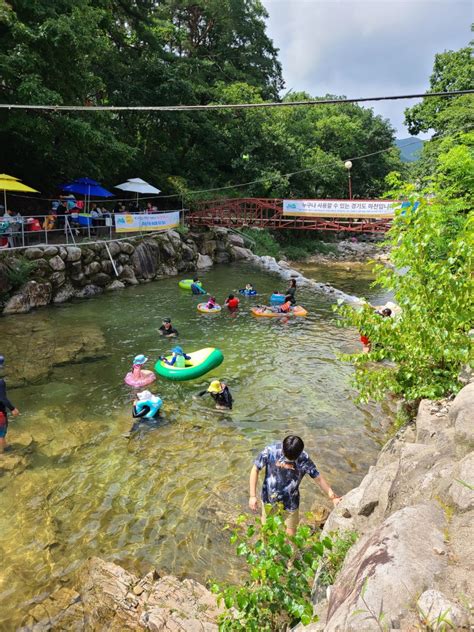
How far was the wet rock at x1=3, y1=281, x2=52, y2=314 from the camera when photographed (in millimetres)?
17484

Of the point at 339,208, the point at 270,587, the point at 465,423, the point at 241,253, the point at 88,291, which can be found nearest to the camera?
the point at 270,587

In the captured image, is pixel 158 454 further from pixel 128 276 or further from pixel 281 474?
pixel 128 276

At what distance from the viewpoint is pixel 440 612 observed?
2.71m

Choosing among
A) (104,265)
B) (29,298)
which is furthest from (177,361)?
(104,265)

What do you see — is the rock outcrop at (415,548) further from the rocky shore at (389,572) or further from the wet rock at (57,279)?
the wet rock at (57,279)

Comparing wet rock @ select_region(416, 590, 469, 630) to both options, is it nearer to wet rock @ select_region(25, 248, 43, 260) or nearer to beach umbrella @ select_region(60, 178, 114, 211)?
wet rock @ select_region(25, 248, 43, 260)

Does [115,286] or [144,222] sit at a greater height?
[144,222]

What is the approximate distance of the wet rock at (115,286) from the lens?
874 inches

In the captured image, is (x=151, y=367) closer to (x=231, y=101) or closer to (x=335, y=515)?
(x=335, y=515)

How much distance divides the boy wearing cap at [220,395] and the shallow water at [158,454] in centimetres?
24

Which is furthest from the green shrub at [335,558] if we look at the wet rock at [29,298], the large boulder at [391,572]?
the wet rock at [29,298]

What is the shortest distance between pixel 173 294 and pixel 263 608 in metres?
19.1

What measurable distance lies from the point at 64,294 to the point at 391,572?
63.6 feet

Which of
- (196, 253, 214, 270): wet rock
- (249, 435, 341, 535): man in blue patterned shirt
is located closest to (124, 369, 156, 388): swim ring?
(249, 435, 341, 535): man in blue patterned shirt
